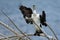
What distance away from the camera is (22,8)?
3.19 meters

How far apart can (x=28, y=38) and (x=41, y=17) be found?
268 mm

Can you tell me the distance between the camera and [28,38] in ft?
11.1

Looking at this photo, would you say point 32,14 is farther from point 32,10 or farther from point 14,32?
point 14,32

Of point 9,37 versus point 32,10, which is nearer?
point 32,10

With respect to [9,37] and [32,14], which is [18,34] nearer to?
[9,37]

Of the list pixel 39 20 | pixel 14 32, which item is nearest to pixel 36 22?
pixel 39 20

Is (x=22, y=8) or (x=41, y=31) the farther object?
(x=41, y=31)

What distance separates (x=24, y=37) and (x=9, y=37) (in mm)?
161

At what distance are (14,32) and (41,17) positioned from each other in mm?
302

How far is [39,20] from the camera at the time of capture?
3334 millimetres

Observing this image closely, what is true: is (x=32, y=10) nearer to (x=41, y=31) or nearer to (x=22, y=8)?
(x=22, y=8)

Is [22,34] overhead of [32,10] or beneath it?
beneath

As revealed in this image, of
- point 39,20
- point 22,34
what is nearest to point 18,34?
point 22,34

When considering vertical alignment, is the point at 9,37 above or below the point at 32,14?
below
